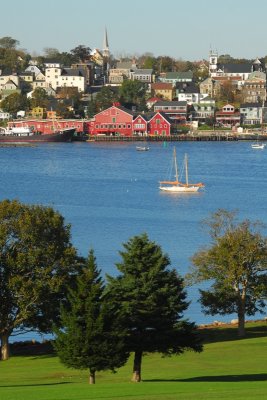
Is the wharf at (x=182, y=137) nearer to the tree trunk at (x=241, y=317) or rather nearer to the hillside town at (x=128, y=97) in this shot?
the hillside town at (x=128, y=97)

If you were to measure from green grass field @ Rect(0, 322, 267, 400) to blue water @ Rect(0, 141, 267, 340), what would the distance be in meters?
5.95

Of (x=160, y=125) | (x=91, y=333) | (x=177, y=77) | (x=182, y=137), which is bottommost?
(x=91, y=333)

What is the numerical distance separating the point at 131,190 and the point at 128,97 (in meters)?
55.8

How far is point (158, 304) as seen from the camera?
59.5 feet

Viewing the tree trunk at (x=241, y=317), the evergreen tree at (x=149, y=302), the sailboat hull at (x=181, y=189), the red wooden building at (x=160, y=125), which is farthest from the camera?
the red wooden building at (x=160, y=125)

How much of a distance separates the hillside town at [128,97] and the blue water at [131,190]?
509 centimetres

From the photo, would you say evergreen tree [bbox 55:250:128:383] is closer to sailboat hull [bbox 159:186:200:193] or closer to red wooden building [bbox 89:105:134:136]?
sailboat hull [bbox 159:186:200:193]

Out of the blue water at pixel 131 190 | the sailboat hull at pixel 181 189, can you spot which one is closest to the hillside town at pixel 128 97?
the blue water at pixel 131 190

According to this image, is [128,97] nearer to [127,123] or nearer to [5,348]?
[127,123]

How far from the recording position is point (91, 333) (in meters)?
16.3

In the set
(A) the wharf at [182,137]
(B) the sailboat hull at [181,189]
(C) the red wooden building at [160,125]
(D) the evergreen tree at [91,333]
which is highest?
(C) the red wooden building at [160,125]

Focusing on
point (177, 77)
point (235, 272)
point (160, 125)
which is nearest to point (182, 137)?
point (160, 125)

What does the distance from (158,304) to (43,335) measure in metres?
7.40

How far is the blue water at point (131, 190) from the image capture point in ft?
129
